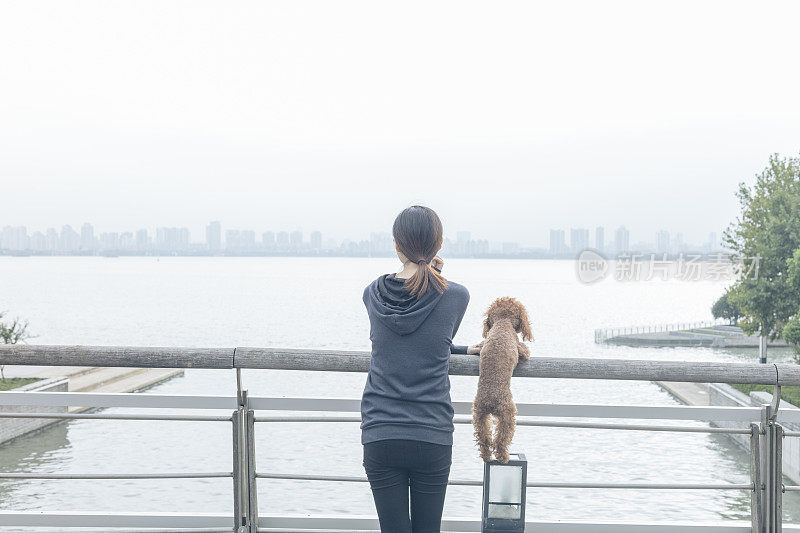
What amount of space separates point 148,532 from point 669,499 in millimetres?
30681

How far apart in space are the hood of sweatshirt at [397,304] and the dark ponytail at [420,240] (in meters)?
0.03

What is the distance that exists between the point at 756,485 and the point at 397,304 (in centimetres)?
177

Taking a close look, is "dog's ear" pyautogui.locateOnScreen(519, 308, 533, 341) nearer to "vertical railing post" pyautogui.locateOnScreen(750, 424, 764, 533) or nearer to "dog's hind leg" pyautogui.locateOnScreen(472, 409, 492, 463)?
"dog's hind leg" pyautogui.locateOnScreen(472, 409, 492, 463)

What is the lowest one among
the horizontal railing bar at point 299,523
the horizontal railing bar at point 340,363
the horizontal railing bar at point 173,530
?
the horizontal railing bar at point 173,530

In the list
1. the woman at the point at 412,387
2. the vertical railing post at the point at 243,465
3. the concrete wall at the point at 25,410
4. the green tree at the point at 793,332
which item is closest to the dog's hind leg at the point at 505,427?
the woman at the point at 412,387

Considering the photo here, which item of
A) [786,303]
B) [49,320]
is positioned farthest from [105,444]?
[49,320]

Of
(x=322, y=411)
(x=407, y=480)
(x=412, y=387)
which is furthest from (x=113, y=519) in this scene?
(x=412, y=387)

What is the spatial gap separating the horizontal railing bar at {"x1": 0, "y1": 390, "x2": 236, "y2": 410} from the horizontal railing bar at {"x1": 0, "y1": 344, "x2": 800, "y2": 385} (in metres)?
0.13

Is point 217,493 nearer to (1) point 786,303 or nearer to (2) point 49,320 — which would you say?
(1) point 786,303

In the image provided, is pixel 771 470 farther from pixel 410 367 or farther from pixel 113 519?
pixel 113 519

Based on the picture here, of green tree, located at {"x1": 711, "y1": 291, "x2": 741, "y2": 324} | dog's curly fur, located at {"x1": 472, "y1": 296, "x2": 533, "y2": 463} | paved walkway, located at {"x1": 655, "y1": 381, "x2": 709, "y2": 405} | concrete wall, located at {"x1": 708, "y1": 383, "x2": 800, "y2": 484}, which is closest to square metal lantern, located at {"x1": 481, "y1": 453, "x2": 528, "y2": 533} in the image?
dog's curly fur, located at {"x1": 472, "y1": 296, "x2": 533, "y2": 463}

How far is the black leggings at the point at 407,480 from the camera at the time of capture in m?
2.33

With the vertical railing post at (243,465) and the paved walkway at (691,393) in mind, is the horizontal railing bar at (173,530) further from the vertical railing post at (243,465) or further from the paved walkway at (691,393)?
the paved walkway at (691,393)

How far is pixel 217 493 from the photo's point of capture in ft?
105
